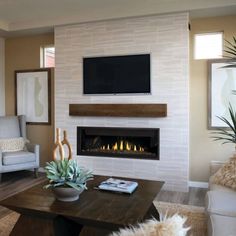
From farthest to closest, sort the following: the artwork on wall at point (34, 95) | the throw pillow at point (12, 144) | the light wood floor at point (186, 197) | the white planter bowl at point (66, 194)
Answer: the artwork on wall at point (34, 95), the throw pillow at point (12, 144), the light wood floor at point (186, 197), the white planter bowl at point (66, 194)

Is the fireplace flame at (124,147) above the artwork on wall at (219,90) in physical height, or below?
below

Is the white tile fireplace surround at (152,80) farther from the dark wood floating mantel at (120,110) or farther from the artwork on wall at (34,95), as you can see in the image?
the artwork on wall at (34,95)

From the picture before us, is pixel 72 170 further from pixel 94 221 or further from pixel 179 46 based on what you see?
pixel 179 46

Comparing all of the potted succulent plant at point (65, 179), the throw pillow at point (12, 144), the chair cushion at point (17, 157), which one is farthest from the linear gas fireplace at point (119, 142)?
the potted succulent plant at point (65, 179)

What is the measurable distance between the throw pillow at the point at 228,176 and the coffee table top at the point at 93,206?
2.23ft

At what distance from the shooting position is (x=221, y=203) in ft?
7.08

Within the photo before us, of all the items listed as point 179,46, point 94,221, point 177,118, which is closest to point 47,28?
point 179,46

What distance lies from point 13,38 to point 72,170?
4.14 meters

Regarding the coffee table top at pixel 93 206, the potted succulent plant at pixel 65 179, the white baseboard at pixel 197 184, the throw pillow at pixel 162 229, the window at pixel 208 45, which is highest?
the window at pixel 208 45

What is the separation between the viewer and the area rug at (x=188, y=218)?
2.65m

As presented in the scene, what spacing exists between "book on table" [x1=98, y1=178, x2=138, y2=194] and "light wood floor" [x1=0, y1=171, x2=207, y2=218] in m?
1.19

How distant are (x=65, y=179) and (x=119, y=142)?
230 centimetres

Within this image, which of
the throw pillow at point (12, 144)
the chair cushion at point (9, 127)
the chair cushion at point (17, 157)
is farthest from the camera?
the chair cushion at point (9, 127)

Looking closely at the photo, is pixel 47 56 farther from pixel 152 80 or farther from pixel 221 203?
pixel 221 203
